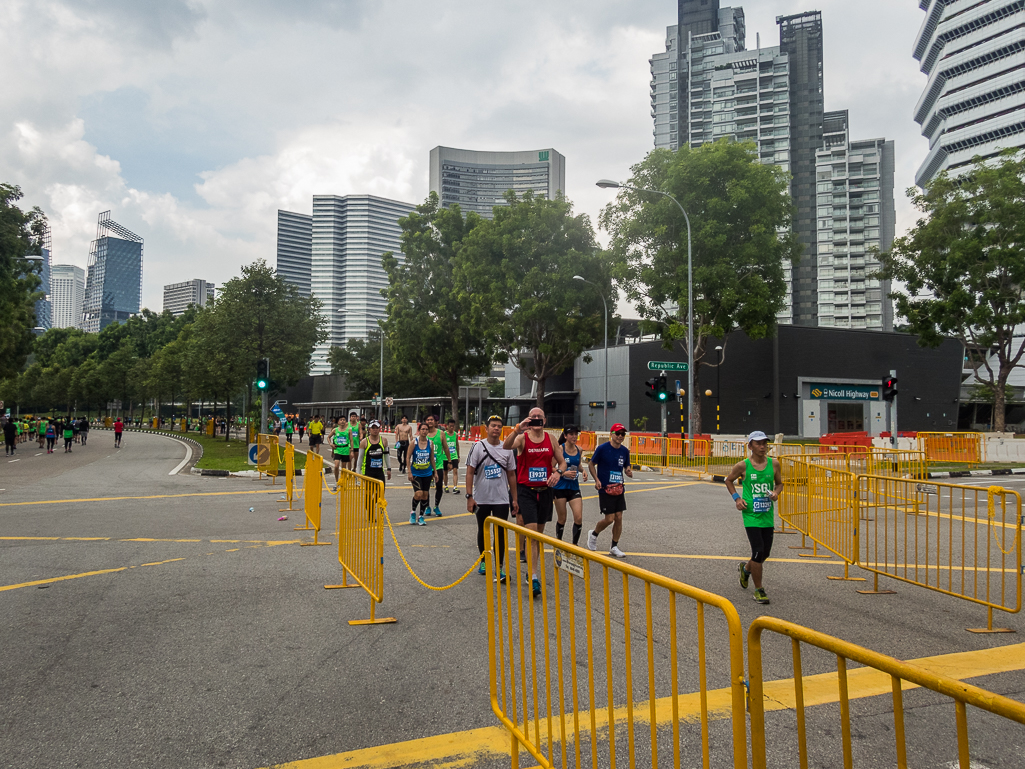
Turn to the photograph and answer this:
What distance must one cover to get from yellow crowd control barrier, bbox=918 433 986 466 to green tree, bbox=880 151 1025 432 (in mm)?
6773

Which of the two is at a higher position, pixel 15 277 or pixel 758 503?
pixel 15 277

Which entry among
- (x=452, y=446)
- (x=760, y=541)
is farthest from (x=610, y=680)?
(x=452, y=446)

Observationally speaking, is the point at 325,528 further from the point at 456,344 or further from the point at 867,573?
the point at 456,344

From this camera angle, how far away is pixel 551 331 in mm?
39250

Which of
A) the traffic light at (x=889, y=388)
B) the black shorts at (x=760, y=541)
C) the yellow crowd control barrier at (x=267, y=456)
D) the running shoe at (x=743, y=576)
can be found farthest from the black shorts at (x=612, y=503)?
the traffic light at (x=889, y=388)

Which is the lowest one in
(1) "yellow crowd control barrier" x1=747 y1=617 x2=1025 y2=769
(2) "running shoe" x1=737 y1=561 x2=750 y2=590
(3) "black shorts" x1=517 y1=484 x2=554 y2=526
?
(2) "running shoe" x1=737 y1=561 x2=750 y2=590

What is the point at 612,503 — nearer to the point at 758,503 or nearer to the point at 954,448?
the point at 758,503

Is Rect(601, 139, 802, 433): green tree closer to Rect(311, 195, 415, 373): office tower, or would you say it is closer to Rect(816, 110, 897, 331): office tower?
Rect(816, 110, 897, 331): office tower

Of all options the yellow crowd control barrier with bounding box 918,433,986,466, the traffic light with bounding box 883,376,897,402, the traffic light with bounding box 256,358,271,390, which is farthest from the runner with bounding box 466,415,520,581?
the yellow crowd control barrier with bounding box 918,433,986,466

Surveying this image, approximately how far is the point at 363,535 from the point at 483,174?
169140 mm

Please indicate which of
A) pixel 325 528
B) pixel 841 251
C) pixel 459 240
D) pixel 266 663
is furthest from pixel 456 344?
pixel 841 251

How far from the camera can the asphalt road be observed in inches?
143

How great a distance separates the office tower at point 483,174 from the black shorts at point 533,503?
159 m

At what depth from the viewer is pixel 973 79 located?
96438 mm
